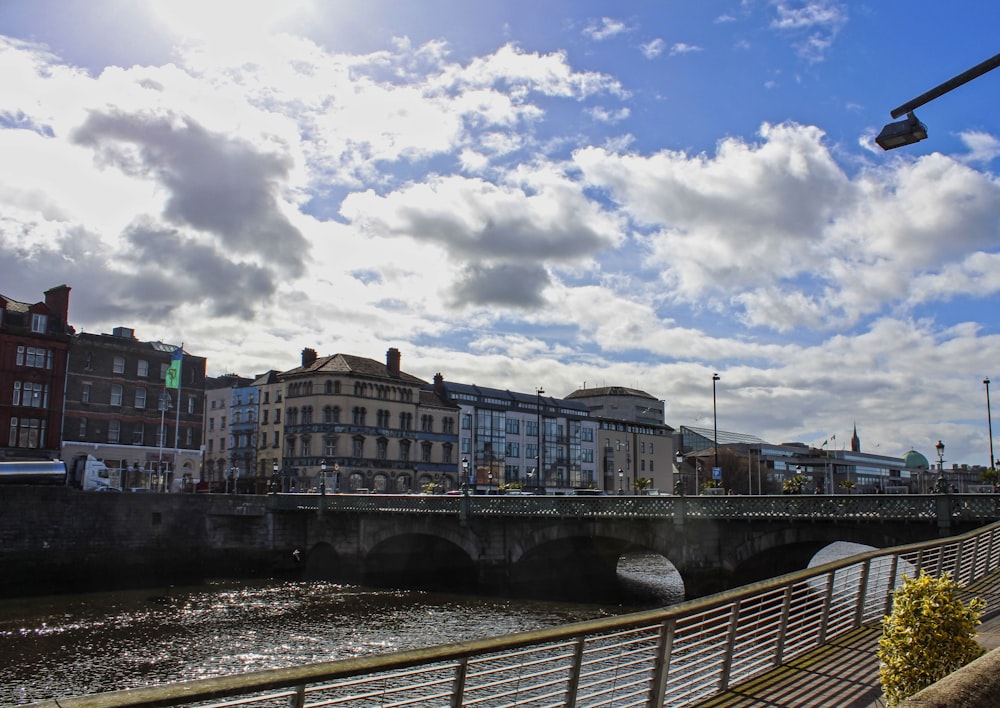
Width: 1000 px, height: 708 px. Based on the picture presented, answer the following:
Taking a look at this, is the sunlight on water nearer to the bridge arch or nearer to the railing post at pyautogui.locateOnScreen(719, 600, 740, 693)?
the bridge arch

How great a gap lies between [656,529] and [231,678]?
39.1m

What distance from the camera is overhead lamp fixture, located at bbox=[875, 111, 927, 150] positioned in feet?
38.2

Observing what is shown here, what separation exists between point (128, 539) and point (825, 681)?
55.8m

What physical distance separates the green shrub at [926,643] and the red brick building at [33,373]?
71.1m

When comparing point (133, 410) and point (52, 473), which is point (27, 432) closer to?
point (133, 410)

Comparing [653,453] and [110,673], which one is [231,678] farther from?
[653,453]

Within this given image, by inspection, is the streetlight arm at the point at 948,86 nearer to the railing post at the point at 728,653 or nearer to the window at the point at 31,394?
the railing post at the point at 728,653

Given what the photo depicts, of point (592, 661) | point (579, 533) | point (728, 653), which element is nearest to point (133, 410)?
point (579, 533)

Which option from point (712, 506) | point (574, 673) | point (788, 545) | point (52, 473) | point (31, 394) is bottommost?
point (788, 545)

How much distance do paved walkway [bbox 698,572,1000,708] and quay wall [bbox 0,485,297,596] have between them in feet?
166

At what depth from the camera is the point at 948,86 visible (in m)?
10.8

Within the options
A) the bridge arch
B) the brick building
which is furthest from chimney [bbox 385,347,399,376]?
the bridge arch

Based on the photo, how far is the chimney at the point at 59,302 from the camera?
7294 centimetres

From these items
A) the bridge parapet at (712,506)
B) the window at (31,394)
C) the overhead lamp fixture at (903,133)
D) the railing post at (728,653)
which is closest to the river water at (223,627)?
the bridge parapet at (712,506)
